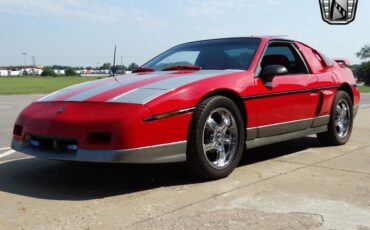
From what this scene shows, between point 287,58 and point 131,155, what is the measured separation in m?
2.69

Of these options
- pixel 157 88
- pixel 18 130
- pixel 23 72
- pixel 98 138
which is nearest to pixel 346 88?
pixel 157 88

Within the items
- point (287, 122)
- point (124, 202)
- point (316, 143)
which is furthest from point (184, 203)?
point (316, 143)

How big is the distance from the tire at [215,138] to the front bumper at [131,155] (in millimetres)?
127

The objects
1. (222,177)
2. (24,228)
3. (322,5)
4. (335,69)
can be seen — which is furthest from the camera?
(322,5)

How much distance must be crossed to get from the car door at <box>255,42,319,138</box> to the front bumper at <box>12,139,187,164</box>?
1097mm

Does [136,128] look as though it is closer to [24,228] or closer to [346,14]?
[24,228]

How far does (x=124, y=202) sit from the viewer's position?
3355mm

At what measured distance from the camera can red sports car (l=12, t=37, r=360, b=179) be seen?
351 centimetres

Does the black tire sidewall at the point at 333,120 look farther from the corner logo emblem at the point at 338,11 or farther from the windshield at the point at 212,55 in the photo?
the corner logo emblem at the point at 338,11

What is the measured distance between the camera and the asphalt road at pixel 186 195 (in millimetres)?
2943

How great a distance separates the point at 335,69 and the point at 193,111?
2.82 metres

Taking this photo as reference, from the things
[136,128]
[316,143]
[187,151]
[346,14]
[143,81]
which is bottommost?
[316,143]

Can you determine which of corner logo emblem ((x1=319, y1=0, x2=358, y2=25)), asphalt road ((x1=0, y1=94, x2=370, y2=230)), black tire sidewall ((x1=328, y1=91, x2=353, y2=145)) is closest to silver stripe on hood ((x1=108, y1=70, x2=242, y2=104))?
asphalt road ((x1=0, y1=94, x2=370, y2=230))

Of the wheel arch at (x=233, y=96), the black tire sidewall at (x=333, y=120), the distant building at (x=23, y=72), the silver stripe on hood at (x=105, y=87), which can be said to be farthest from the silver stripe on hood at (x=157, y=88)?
the distant building at (x=23, y=72)
